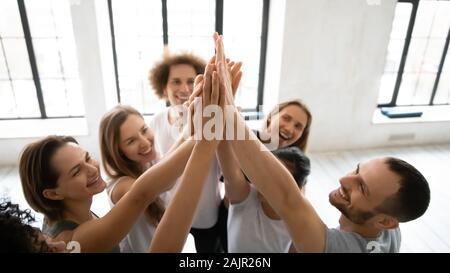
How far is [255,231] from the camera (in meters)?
1.14

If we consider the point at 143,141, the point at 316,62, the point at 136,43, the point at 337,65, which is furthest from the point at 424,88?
the point at 143,141

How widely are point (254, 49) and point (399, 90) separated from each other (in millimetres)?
1903

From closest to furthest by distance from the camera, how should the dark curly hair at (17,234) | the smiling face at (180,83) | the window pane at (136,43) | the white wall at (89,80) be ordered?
the dark curly hair at (17,234) < the smiling face at (180,83) < the white wall at (89,80) < the window pane at (136,43)

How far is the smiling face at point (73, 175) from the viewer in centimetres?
98

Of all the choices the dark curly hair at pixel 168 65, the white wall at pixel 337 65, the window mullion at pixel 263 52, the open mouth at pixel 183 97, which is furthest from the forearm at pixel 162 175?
the window mullion at pixel 263 52

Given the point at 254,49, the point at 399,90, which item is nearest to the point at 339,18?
the point at 254,49

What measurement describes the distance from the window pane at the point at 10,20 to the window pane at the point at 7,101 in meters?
0.50

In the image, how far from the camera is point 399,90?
3965mm

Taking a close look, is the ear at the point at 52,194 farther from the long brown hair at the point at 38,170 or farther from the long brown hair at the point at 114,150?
the long brown hair at the point at 114,150

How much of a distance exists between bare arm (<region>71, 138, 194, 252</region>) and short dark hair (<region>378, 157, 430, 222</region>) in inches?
23.7

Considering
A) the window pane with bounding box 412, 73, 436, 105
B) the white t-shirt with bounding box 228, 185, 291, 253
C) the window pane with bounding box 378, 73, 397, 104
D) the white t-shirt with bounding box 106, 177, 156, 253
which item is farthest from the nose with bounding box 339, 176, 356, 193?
the window pane with bounding box 412, 73, 436, 105
